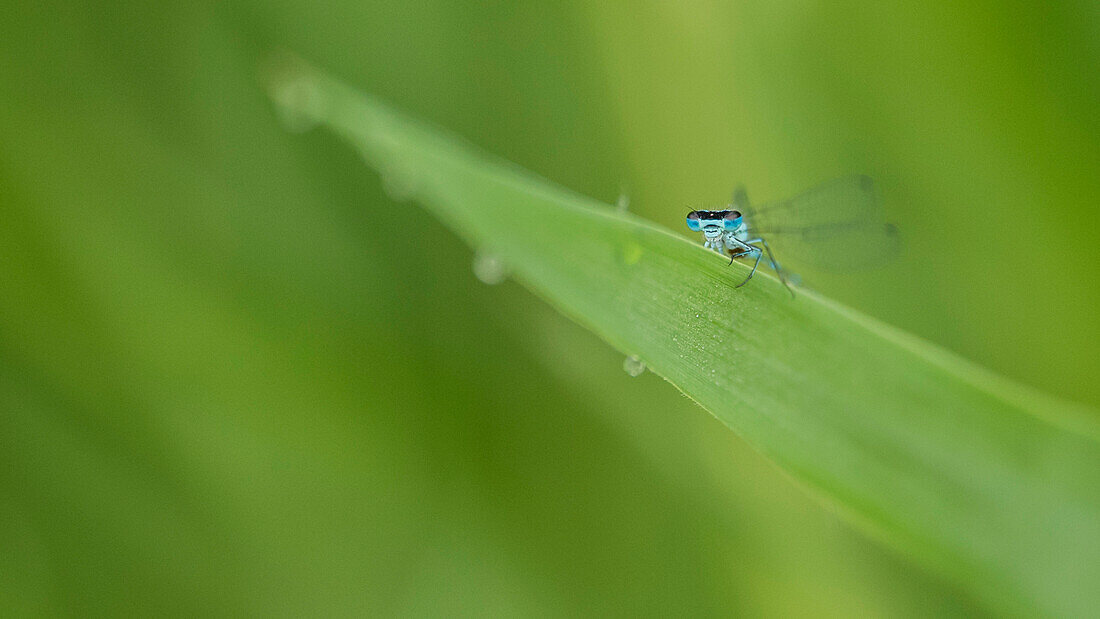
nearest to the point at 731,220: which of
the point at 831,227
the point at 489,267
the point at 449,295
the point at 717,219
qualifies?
the point at 717,219

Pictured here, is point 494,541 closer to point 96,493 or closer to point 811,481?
point 96,493

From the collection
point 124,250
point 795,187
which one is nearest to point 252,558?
point 124,250

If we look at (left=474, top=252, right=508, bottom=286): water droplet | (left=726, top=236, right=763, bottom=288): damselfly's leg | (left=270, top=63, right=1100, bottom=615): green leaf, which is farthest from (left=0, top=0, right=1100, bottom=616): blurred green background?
(left=270, top=63, right=1100, bottom=615): green leaf

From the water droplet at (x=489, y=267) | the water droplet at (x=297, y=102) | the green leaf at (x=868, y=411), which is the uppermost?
the water droplet at (x=297, y=102)

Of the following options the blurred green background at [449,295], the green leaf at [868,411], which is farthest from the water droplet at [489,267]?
the blurred green background at [449,295]

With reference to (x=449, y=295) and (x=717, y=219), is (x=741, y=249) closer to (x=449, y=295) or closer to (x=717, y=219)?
(x=717, y=219)

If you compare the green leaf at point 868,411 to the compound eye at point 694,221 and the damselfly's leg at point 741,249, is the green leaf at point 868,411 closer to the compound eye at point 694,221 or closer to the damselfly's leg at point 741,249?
the damselfly's leg at point 741,249
